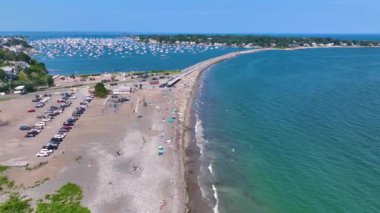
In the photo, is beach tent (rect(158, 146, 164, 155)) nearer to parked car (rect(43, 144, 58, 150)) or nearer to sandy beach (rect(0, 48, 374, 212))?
sandy beach (rect(0, 48, 374, 212))

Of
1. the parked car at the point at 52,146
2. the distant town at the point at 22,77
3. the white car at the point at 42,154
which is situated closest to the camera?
the white car at the point at 42,154

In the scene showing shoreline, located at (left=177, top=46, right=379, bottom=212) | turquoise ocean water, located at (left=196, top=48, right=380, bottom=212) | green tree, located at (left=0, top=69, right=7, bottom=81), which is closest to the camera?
shoreline, located at (left=177, top=46, right=379, bottom=212)

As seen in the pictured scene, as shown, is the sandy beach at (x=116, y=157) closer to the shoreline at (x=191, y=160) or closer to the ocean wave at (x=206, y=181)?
the shoreline at (x=191, y=160)

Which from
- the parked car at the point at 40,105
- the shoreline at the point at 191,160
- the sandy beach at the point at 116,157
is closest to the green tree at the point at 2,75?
the sandy beach at the point at 116,157

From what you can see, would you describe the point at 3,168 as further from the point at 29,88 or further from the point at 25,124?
the point at 29,88

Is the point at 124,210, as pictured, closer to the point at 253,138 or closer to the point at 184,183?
the point at 184,183

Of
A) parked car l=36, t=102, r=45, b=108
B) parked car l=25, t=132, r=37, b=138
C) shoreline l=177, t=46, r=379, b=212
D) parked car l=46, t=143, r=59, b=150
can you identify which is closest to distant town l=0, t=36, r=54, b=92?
parked car l=36, t=102, r=45, b=108

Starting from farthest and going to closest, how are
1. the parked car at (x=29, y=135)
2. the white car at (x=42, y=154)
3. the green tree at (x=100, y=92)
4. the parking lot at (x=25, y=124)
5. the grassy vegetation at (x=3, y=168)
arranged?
the green tree at (x=100, y=92)
the parked car at (x=29, y=135)
the parking lot at (x=25, y=124)
the white car at (x=42, y=154)
the grassy vegetation at (x=3, y=168)
